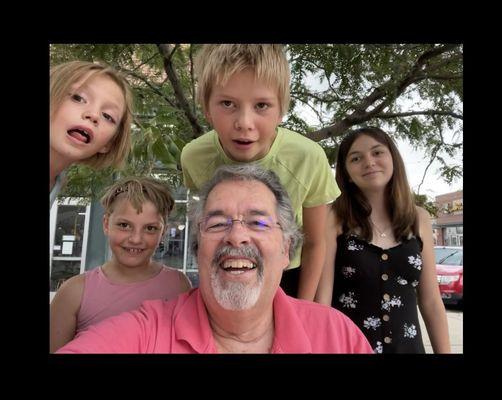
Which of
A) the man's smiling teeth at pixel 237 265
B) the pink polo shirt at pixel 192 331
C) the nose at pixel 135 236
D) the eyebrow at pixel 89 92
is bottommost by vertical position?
the pink polo shirt at pixel 192 331

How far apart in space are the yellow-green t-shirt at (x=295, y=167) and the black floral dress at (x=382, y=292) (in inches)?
10.4

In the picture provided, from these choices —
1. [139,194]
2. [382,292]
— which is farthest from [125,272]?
[382,292]

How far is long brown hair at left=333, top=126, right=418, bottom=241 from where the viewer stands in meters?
2.12

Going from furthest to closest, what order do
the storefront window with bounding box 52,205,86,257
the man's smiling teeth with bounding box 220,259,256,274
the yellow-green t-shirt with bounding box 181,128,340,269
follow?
the storefront window with bounding box 52,205,86,257
the yellow-green t-shirt with bounding box 181,128,340,269
the man's smiling teeth with bounding box 220,259,256,274

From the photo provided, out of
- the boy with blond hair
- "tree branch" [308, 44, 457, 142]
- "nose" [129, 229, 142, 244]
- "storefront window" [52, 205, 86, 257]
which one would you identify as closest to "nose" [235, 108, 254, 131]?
the boy with blond hair

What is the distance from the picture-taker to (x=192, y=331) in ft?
5.14

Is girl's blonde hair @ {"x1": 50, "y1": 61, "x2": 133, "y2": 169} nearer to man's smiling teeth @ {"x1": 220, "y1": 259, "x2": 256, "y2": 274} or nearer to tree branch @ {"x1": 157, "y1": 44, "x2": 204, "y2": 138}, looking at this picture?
tree branch @ {"x1": 157, "y1": 44, "x2": 204, "y2": 138}

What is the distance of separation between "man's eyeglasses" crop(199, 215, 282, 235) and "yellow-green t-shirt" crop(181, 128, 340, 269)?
34 centimetres

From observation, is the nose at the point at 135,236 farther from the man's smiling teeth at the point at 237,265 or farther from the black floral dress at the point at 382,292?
the black floral dress at the point at 382,292

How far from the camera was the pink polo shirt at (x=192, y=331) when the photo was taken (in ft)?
4.84

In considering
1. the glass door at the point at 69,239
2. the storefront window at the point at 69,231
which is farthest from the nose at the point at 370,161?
the storefront window at the point at 69,231

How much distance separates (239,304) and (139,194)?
737 mm

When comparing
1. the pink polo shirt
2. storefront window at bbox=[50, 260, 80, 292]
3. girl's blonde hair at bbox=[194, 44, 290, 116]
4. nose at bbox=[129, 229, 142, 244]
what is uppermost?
girl's blonde hair at bbox=[194, 44, 290, 116]
